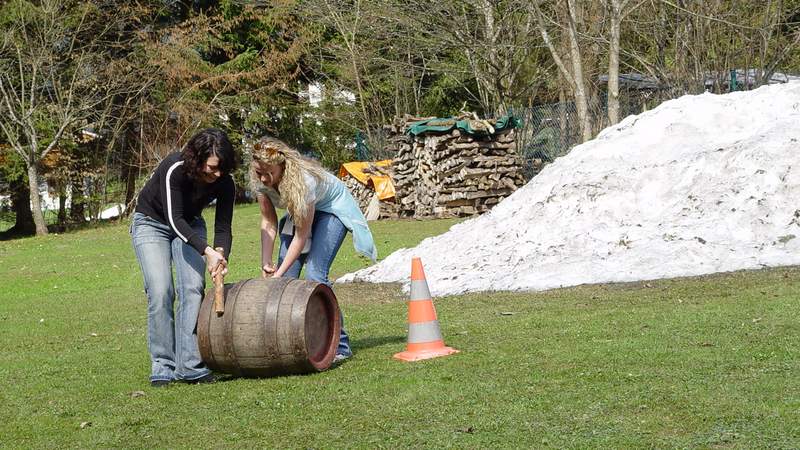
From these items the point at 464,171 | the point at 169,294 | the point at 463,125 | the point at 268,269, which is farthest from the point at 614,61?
the point at 169,294

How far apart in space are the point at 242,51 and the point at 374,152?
780cm

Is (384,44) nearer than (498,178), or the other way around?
(498,178)

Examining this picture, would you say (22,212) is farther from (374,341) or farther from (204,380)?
(204,380)

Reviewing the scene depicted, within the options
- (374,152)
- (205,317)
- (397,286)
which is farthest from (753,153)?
(374,152)

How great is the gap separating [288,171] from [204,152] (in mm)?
753

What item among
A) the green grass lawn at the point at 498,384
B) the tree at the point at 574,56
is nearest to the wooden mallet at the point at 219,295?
the green grass lawn at the point at 498,384

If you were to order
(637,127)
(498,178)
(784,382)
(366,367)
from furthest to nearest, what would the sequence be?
(498,178)
(637,127)
(366,367)
(784,382)

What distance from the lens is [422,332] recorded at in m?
8.45

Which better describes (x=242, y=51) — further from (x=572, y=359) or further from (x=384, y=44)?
(x=572, y=359)

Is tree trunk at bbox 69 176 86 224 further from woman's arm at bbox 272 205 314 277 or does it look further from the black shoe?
the black shoe

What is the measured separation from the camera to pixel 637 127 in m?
15.3

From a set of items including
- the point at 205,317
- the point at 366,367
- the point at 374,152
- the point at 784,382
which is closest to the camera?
the point at 784,382

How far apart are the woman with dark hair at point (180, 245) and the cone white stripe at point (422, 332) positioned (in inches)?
60.3

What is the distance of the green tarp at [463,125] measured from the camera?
2664cm
